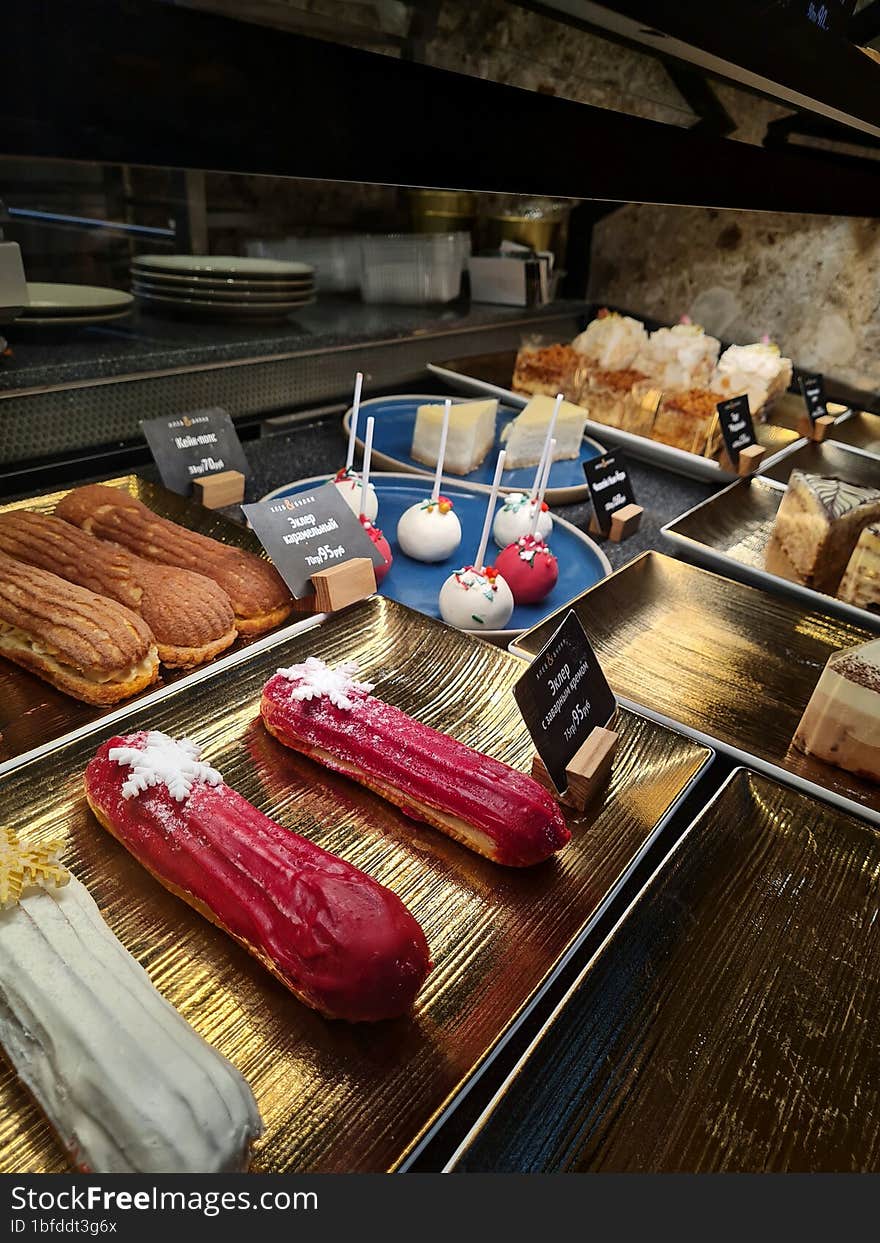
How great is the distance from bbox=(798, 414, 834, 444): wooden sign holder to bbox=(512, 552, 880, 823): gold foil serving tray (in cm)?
166

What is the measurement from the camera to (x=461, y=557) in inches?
91.2

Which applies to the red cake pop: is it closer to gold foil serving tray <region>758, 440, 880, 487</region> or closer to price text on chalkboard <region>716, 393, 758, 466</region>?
price text on chalkboard <region>716, 393, 758, 466</region>

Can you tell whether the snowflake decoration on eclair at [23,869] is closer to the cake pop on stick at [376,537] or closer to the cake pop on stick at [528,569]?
the cake pop on stick at [376,537]

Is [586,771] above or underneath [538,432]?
underneath

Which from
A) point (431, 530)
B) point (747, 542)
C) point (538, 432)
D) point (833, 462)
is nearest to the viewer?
point (431, 530)

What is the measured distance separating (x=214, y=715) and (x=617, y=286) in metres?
4.04

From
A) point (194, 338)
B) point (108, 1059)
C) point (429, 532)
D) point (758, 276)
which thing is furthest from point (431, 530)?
point (758, 276)

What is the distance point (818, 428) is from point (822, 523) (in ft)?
4.64

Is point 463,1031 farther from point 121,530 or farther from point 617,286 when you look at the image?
point 617,286

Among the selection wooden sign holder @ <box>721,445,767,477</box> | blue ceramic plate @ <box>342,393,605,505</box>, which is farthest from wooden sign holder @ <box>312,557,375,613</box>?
wooden sign holder @ <box>721,445,767,477</box>

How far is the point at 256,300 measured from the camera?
9.37ft

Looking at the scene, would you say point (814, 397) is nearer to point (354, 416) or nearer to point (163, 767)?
point (354, 416)

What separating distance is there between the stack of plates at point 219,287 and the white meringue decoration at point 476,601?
4.96ft

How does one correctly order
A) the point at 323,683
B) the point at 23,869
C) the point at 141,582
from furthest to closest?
the point at 141,582, the point at 323,683, the point at 23,869
